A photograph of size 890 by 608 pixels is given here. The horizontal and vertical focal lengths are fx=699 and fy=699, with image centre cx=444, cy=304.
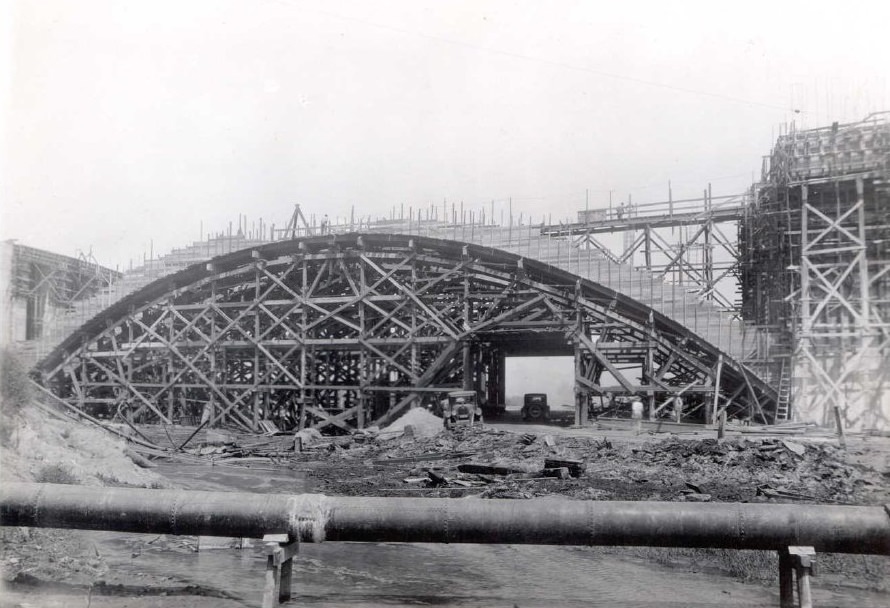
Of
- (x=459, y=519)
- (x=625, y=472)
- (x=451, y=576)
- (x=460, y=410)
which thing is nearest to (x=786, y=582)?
(x=459, y=519)

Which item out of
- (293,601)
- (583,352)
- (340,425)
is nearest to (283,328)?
(340,425)

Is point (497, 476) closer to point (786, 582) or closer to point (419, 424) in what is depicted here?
point (419, 424)

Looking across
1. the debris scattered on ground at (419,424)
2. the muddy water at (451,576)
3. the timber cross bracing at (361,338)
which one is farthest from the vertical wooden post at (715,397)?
the muddy water at (451,576)

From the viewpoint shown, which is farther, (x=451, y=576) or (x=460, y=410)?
(x=460, y=410)

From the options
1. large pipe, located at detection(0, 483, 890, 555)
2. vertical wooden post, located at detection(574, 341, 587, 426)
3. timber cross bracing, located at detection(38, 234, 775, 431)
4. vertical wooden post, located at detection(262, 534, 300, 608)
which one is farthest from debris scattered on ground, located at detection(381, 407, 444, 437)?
large pipe, located at detection(0, 483, 890, 555)

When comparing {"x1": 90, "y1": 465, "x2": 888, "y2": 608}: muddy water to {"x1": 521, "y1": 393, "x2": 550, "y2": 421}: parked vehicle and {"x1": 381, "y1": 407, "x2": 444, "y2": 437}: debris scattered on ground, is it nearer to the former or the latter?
{"x1": 381, "y1": 407, "x2": 444, "y2": 437}: debris scattered on ground

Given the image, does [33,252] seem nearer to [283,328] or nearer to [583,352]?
[283,328]
